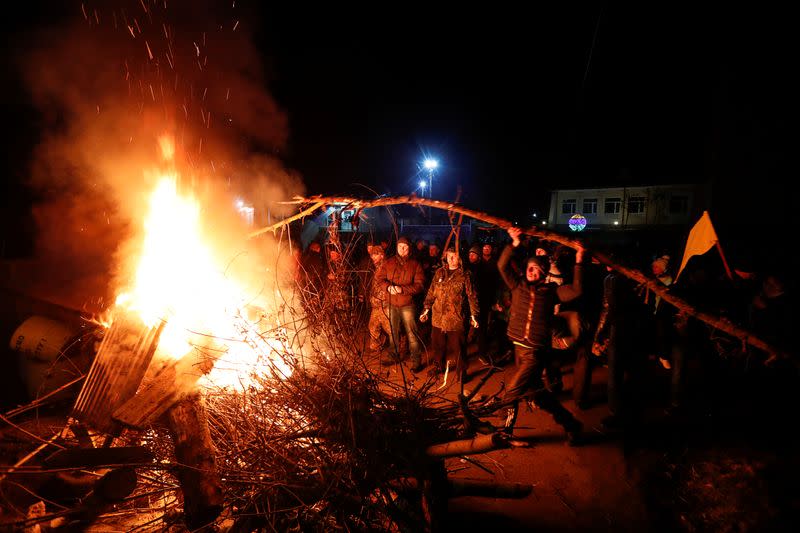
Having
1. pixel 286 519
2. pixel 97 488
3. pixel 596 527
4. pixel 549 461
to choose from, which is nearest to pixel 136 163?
pixel 97 488

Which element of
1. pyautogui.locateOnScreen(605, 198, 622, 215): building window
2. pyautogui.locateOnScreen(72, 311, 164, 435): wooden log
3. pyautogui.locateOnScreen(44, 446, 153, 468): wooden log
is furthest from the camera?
pyautogui.locateOnScreen(605, 198, 622, 215): building window

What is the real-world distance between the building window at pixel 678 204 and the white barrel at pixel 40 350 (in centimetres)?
3995

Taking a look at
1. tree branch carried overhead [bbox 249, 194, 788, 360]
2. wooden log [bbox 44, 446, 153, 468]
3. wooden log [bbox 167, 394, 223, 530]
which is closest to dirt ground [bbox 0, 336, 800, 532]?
wooden log [bbox 44, 446, 153, 468]

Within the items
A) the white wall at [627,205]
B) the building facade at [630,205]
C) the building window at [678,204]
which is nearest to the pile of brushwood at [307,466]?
the building facade at [630,205]

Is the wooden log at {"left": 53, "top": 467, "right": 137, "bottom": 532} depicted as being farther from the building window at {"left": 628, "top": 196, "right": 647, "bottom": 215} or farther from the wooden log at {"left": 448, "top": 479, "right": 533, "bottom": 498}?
the building window at {"left": 628, "top": 196, "right": 647, "bottom": 215}

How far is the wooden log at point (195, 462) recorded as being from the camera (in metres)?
2.45

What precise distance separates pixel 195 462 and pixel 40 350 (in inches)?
185

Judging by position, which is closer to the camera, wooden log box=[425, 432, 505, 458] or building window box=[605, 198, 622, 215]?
wooden log box=[425, 432, 505, 458]

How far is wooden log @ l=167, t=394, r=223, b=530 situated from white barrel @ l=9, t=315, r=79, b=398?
3.98 m

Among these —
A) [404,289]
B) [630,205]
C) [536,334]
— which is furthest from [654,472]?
[630,205]

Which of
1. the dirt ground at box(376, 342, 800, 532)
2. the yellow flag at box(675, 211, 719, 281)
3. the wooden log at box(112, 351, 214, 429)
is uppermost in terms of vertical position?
the yellow flag at box(675, 211, 719, 281)

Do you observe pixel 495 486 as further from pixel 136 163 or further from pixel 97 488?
pixel 136 163

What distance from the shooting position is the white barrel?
5242 millimetres

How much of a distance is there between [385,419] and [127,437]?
98.7 inches
